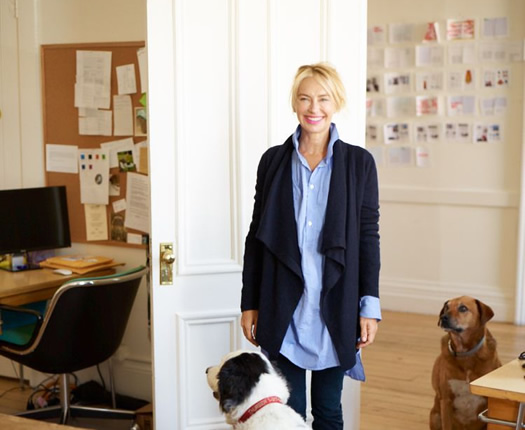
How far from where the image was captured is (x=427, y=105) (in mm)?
5961

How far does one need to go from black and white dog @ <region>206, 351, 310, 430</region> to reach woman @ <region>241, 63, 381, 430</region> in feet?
0.94

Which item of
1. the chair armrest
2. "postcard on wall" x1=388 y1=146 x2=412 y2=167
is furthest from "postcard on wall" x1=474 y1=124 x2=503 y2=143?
the chair armrest

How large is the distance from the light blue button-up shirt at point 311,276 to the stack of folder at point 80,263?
1827mm

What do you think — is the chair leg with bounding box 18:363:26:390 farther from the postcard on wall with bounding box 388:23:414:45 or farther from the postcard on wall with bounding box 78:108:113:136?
the postcard on wall with bounding box 388:23:414:45

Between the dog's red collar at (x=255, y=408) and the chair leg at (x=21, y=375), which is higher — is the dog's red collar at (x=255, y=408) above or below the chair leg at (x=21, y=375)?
above

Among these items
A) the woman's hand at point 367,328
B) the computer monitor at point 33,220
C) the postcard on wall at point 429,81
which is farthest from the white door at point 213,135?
the postcard on wall at point 429,81

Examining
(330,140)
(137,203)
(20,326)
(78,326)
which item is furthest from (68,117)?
(330,140)

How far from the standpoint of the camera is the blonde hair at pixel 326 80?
8.00 ft

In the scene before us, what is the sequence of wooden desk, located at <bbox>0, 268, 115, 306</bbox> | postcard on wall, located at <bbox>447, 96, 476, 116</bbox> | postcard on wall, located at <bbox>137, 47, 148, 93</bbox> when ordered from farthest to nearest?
postcard on wall, located at <bbox>447, 96, 476, 116</bbox> < postcard on wall, located at <bbox>137, 47, 148, 93</bbox> < wooden desk, located at <bbox>0, 268, 115, 306</bbox>

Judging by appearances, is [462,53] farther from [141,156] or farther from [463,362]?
[463,362]

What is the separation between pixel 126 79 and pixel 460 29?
109 inches

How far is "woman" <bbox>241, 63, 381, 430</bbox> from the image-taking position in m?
2.44

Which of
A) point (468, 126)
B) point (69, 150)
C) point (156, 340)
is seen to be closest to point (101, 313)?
point (156, 340)

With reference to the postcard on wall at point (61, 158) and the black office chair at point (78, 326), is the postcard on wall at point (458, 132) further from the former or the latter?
the black office chair at point (78, 326)
